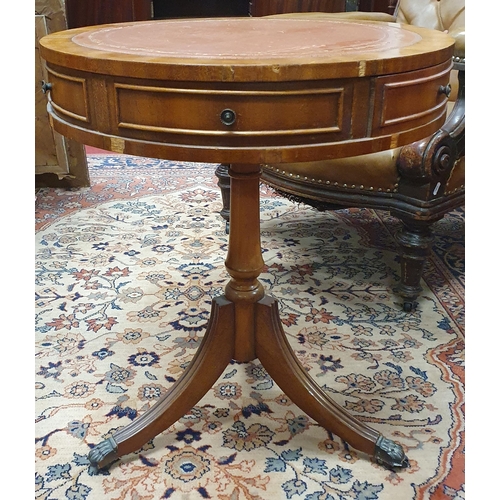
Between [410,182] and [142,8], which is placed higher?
[142,8]

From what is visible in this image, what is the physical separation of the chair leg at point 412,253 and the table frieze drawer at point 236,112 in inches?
32.4

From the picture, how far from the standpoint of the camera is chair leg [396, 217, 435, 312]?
1475mm

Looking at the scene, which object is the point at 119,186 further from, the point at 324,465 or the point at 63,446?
the point at 324,465

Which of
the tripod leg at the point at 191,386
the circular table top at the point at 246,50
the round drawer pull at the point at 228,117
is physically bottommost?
the tripod leg at the point at 191,386

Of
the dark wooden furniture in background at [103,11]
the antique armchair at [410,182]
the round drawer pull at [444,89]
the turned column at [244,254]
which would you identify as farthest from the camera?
the dark wooden furniture in background at [103,11]

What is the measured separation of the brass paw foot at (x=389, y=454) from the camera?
104 centimetres

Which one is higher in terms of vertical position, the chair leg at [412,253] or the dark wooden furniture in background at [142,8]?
the dark wooden furniture in background at [142,8]

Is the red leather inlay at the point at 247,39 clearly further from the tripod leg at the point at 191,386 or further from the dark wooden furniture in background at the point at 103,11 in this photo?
the dark wooden furniture in background at the point at 103,11

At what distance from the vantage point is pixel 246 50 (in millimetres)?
781

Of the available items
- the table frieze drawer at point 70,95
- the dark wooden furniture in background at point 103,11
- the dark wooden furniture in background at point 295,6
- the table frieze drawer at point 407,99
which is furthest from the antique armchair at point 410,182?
the dark wooden furniture in background at point 103,11

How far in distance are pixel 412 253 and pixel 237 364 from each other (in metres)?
0.56

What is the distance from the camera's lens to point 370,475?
1.04 meters

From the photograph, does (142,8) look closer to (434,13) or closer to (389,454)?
(434,13)

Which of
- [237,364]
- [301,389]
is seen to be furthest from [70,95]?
[237,364]
